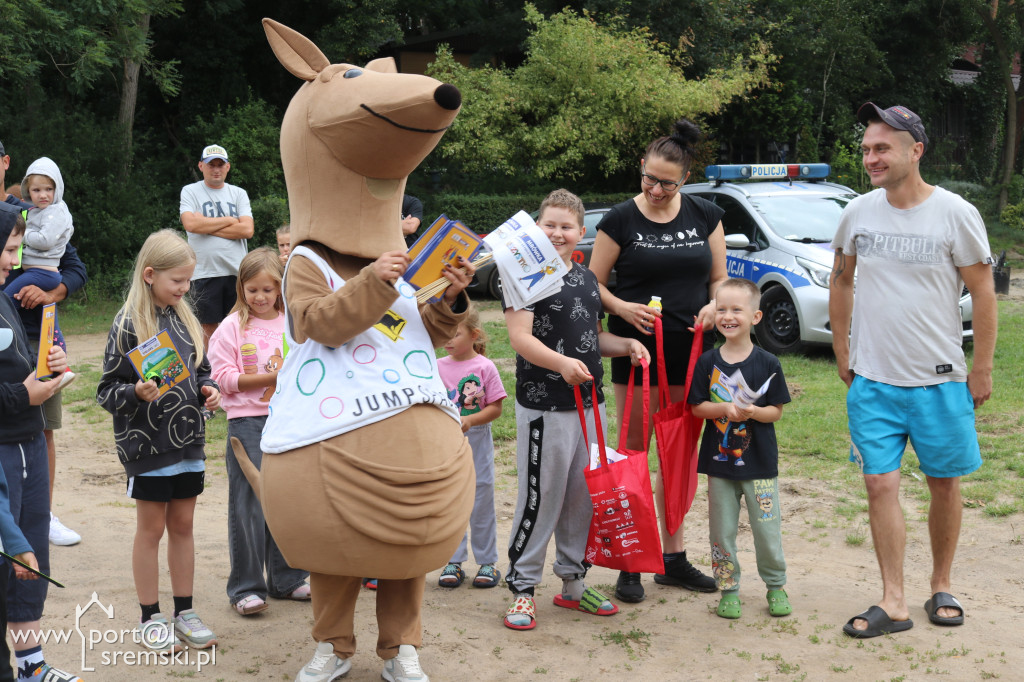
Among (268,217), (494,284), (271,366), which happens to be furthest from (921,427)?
(268,217)

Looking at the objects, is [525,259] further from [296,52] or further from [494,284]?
[494,284]

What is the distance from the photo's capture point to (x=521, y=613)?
4363mm

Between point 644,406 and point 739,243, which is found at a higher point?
point 739,243

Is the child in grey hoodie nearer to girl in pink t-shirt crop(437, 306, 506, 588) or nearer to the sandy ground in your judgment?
the sandy ground

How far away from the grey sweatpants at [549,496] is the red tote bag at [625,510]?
0.30 ft

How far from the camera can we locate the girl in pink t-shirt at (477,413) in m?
4.85

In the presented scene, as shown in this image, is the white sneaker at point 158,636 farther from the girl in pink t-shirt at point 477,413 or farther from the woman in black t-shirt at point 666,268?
the woman in black t-shirt at point 666,268

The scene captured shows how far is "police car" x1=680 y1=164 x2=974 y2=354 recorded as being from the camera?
9766 mm

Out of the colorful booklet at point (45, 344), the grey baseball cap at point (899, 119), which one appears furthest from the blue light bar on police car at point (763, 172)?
the colorful booklet at point (45, 344)

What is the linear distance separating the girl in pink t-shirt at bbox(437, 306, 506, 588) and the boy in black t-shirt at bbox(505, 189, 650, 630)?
0.44 meters

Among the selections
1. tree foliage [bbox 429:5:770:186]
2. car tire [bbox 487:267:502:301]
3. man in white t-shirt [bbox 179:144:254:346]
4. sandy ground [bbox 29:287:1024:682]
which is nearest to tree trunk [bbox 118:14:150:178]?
tree foliage [bbox 429:5:770:186]

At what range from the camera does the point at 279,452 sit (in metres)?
3.33

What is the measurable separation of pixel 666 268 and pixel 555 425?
1.01 meters

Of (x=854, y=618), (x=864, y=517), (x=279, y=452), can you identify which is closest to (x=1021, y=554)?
(x=864, y=517)
